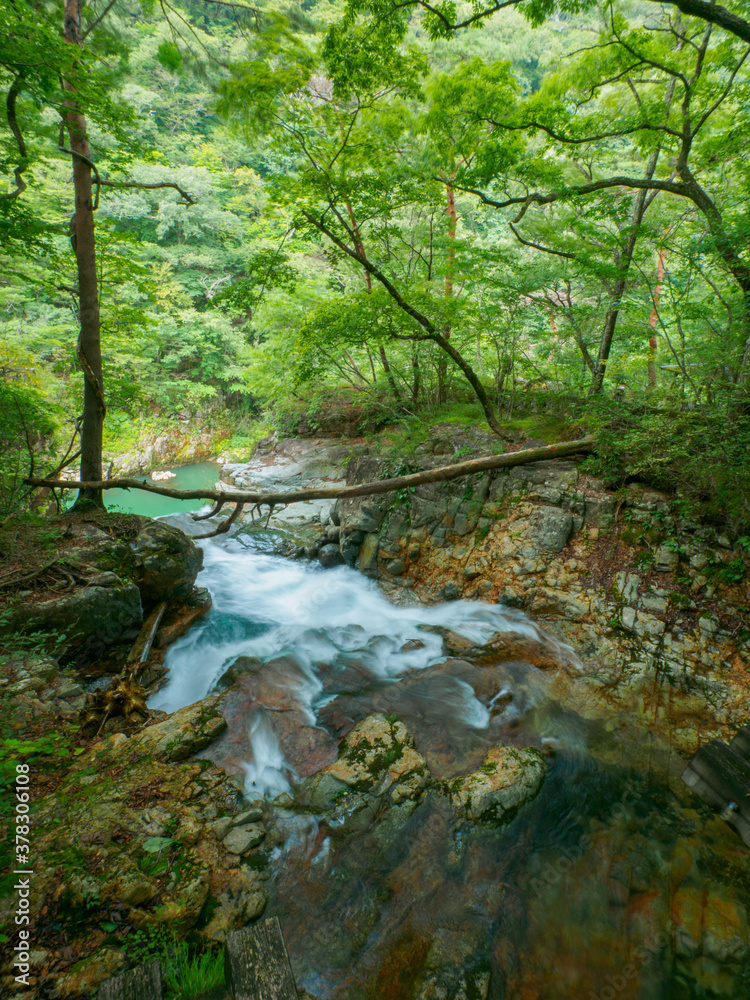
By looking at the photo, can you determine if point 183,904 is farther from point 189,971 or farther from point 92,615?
point 92,615

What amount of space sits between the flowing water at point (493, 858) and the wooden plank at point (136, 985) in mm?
1096

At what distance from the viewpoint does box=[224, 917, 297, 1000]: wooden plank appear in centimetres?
185

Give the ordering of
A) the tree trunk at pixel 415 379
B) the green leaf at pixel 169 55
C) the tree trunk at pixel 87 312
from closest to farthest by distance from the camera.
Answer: the green leaf at pixel 169 55 → the tree trunk at pixel 87 312 → the tree trunk at pixel 415 379

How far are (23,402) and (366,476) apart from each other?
18.5 ft

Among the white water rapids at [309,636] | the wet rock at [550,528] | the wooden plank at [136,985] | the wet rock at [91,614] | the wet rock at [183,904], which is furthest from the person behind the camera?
the wet rock at [550,528]

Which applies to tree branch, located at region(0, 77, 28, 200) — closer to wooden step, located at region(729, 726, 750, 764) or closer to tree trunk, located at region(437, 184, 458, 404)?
tree trunk, located at region(437, 184, 458, 404)

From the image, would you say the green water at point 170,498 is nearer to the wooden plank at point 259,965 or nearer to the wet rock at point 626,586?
the wet rock at point 626,586

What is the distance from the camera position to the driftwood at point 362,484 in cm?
533

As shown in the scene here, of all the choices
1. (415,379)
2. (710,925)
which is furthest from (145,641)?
(415,379)

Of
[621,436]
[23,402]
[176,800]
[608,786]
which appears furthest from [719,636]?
[23,402]

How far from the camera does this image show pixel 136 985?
6.14 ft

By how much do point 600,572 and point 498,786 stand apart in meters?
2.96

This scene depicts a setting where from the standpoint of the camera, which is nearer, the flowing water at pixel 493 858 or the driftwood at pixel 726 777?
the flowing water at pixel 493 858

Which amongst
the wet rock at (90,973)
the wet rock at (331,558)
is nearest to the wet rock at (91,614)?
the wet rock at (90,973)
